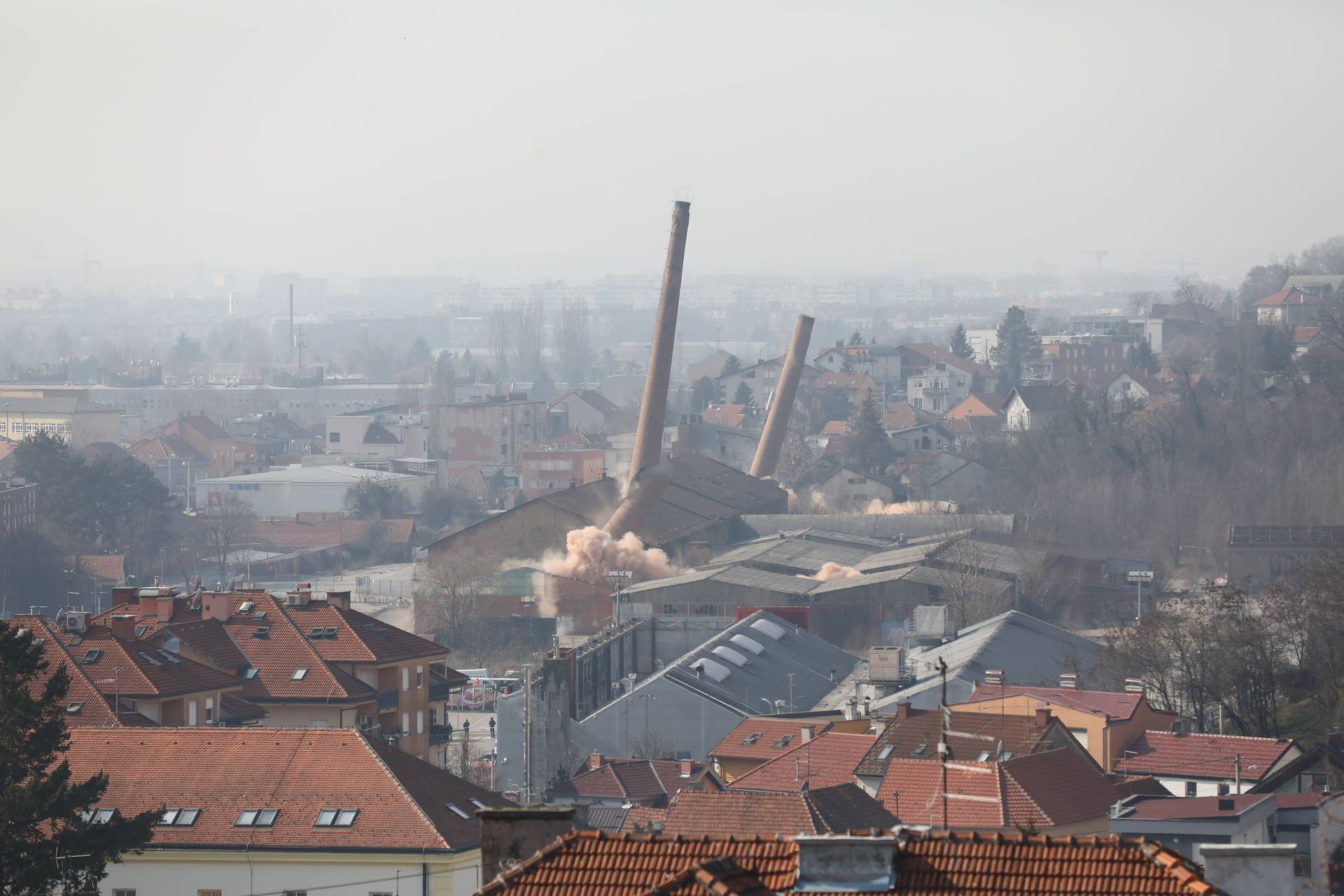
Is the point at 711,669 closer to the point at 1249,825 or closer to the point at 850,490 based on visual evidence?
the point at 1249,825

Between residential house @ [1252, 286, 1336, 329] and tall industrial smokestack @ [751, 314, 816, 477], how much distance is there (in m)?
34.5

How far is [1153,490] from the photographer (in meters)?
60.6

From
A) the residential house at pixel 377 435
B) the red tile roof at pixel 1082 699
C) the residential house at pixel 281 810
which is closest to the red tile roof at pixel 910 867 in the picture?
the residential house at pixel 281 810

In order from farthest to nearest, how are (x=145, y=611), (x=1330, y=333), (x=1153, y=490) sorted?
(x=1330, y=333)
(x=1153, y=490)
(x=145, y=611)

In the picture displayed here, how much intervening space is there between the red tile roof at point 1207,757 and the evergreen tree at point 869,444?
46514 millimetres

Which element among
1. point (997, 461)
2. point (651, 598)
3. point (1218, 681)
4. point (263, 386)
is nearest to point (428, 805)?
point (1218, 681)

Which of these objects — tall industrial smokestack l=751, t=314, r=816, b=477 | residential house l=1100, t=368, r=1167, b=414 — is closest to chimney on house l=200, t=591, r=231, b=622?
tall industrial smokestack l=751, t=314, r=816, b=477

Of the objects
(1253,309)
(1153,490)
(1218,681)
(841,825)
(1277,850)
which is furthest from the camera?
(1253,309)

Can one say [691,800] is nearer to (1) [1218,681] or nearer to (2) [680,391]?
(1) [1218,681]

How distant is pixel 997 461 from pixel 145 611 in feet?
143

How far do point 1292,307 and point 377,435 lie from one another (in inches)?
1531

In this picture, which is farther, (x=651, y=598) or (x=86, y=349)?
(x=86, y=349)

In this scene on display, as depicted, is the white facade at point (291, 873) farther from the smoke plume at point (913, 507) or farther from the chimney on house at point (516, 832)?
the smoke plume at point (913, 507)

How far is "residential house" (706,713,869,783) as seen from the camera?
1019 inches
